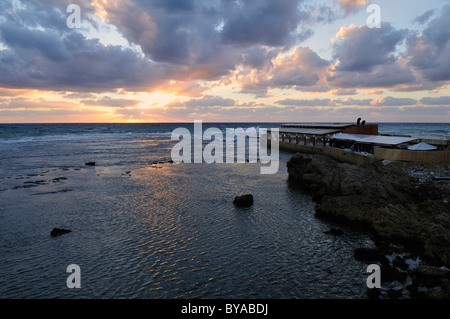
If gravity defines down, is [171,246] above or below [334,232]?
below

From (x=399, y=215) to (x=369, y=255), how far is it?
458cm

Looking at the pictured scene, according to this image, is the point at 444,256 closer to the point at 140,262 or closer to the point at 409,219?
the point at 409,219

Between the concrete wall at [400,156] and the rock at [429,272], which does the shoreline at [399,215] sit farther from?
the concrete wall at [400,156]

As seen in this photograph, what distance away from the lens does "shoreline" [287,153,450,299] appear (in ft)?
37.7

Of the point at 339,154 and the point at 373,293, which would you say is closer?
the point at 373,293

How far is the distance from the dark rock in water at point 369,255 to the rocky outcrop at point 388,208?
2.15 m

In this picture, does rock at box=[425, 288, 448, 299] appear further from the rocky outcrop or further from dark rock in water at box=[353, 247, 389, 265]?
the rocky outcrop

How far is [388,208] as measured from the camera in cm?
1681

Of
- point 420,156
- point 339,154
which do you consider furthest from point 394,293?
point 339,154

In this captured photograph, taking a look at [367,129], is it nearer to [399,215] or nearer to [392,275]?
[399,215]

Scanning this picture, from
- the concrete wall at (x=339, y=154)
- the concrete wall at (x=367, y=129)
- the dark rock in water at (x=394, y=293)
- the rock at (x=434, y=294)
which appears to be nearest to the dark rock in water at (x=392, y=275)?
the dark rock in water at (x=394, y=293)

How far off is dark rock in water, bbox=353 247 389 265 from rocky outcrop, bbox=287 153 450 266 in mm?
2146

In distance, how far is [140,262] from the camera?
42.2ft

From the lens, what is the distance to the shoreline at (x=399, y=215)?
37.7 feet
